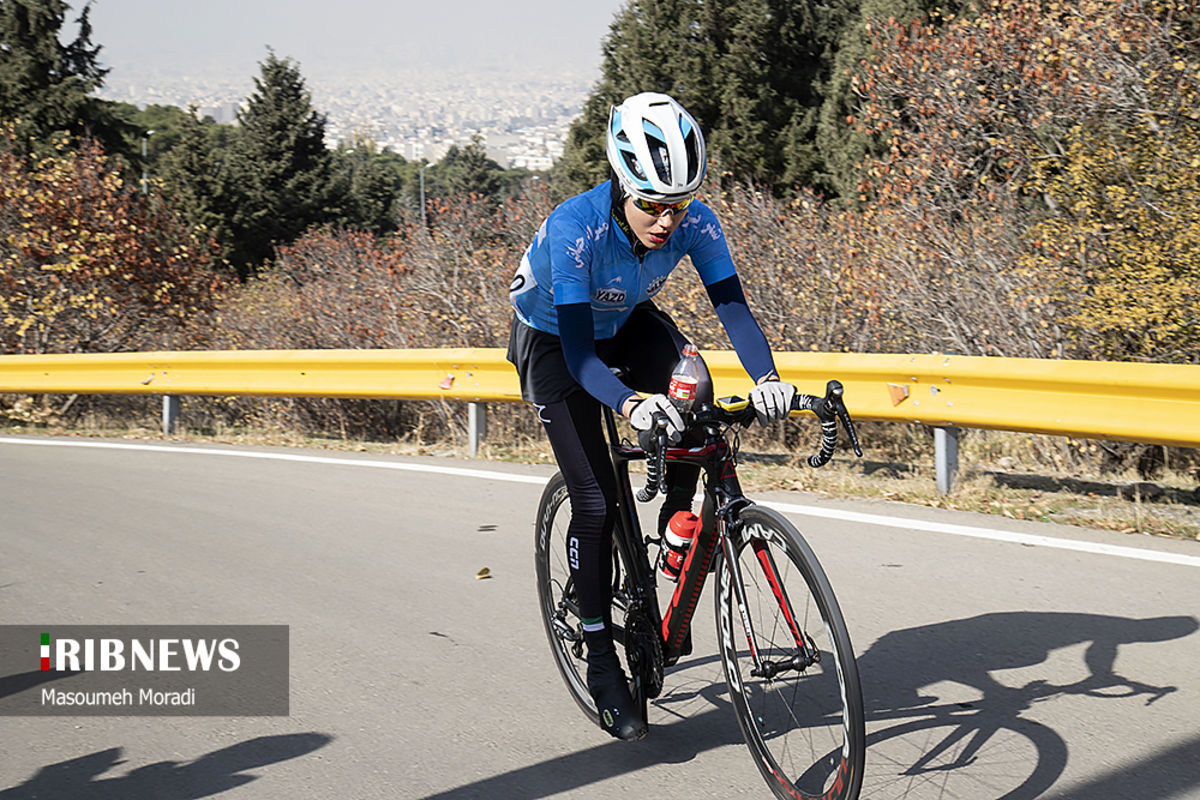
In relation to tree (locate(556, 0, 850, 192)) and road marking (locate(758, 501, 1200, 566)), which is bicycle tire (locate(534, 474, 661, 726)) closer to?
road marking (locate(758, 501, 1200, 566))

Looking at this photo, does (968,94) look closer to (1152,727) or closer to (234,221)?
(1152,727)

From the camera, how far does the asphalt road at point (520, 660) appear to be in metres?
3.72

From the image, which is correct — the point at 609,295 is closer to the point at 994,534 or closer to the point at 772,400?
the point at 772,400

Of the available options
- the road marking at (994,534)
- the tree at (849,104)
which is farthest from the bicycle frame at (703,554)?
the tree at (849,104)

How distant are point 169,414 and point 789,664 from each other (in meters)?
9.70

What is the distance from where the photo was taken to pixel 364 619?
5359 mm

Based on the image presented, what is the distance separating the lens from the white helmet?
338cm

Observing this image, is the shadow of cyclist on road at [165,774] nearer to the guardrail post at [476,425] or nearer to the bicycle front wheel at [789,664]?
the bicycle front wheel at [789,664]

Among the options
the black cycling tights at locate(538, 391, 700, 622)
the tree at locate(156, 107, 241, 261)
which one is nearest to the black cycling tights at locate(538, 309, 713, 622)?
the black cycling tights at locate(538, 391, 700, 622)

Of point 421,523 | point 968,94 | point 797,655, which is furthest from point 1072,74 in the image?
point 797,655

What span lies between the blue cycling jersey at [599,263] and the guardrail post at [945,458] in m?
3.75

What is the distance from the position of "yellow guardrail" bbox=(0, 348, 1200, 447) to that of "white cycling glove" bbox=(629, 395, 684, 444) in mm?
4164

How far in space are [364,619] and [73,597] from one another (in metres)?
1.58

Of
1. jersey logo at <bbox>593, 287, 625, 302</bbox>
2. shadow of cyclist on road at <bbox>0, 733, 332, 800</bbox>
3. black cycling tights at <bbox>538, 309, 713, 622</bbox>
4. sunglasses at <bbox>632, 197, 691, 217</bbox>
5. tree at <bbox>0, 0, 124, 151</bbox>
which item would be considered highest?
tree at <bbox>0, 0, 124, 151</bbox>
